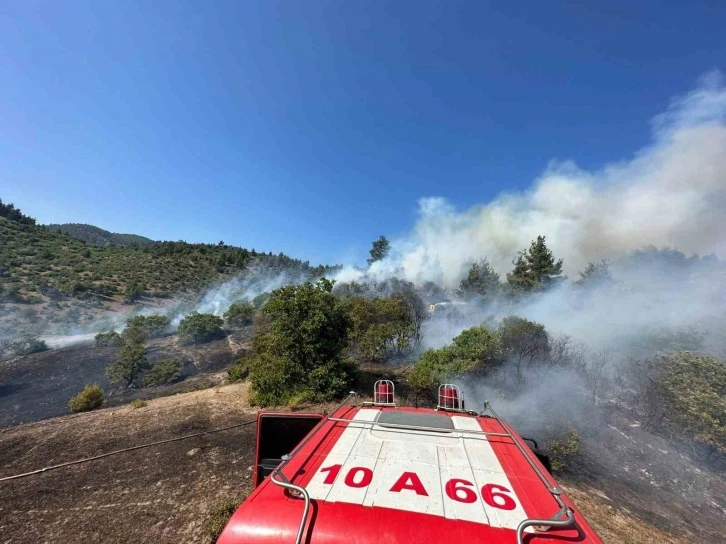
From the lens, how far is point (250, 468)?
7.59 metres

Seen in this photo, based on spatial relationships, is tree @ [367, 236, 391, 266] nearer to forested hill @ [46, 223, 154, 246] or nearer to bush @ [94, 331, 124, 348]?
bush @ [94, 331, 124, 348]

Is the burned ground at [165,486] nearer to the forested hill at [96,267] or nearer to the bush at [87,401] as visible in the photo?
the bush at [87,401]

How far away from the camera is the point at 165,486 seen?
6.91 metres

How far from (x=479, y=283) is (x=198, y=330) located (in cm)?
3801

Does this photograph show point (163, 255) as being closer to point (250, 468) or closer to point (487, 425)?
point (250, 468)

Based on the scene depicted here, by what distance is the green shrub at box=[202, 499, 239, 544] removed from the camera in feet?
17.7

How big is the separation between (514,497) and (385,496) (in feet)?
3.18

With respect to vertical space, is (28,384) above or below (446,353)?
below

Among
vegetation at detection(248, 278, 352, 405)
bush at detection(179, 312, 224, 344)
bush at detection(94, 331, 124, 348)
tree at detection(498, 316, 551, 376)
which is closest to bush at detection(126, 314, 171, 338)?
bush at detection(94, 331, 124, 348)

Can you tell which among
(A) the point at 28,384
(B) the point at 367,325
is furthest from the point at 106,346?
(B) the point at 367,325

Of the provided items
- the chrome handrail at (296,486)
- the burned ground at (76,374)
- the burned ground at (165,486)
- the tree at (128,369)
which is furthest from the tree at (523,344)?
the tree at (128,369)

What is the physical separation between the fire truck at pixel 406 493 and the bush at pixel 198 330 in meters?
31.4

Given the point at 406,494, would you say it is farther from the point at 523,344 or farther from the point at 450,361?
the point at 523,344

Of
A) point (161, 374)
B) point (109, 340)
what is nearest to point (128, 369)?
point (161, 374)
